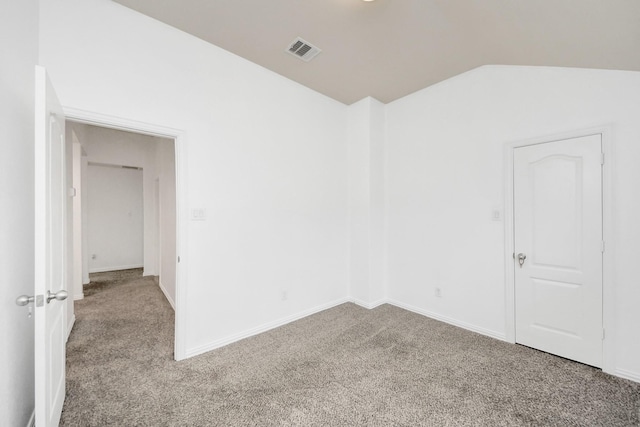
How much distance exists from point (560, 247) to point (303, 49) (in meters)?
3.17

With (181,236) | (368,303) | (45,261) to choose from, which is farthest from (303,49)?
(368,303)

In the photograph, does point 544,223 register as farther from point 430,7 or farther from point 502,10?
point 430,7

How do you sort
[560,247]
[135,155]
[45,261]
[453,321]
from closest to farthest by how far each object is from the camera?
[45,261] → [560,247] → [453,321] → [135,155]

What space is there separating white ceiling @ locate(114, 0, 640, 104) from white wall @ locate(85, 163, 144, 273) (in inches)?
211

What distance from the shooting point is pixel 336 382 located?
6.89 feet

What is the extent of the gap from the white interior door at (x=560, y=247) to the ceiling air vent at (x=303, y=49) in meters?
2.36

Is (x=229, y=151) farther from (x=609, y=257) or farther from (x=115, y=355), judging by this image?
(x=609, y=257)

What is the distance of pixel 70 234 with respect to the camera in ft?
10.5

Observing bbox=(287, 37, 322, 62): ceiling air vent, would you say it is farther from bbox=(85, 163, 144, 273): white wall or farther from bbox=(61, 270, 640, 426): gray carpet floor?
bbox=(85, 163, 144, 273): white wall

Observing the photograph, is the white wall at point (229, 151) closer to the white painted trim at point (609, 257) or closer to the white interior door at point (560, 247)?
the white interior door at point (560, 247)

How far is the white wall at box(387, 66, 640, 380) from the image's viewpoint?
2166 millimetres

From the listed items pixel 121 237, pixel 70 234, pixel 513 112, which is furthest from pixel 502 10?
pixel 121 237

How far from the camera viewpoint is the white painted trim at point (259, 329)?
8.32 feet

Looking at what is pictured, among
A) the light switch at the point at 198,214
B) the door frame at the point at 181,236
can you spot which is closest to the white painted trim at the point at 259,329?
the door frame at the point at 181,236
